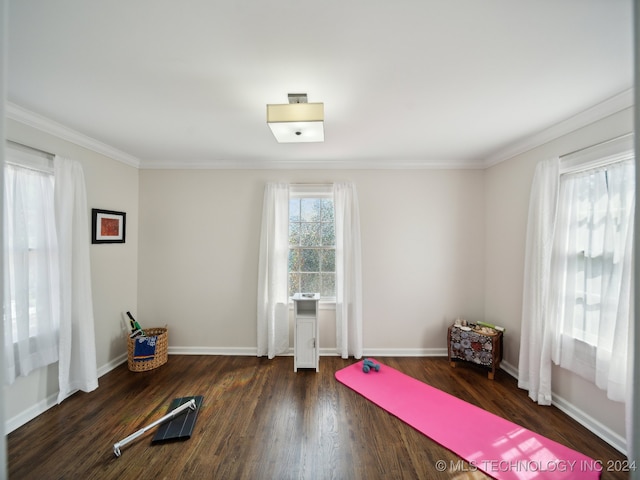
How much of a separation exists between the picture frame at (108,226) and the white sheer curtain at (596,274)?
15.4 ft

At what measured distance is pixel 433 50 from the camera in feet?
4.96

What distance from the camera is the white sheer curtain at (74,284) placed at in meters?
2.50

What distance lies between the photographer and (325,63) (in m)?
1.62

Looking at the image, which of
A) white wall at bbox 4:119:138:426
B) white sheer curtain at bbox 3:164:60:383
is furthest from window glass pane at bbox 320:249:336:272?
white sheer curtain at bbox 3:164:60:383

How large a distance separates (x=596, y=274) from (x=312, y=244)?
111 inches

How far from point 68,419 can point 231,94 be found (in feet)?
10.0

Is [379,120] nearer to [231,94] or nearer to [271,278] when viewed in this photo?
[231,94]

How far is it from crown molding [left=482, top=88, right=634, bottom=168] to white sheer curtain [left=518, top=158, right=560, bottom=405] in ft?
0.85

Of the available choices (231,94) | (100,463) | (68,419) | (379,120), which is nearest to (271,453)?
(100,463)

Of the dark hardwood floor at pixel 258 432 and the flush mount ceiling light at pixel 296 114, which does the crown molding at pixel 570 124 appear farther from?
the dark hardwood floor at pixel 258 432

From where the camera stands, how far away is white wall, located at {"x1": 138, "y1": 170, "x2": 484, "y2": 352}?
141 inches

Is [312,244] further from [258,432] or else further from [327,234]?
[258,432]

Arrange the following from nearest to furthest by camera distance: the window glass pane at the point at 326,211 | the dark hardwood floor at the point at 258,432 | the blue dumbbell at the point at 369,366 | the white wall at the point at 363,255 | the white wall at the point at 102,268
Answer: the dark hardwood floor at the point at 258,432 → the white wall at the point at 102,268 → the blue dumbbell at the point at 369,366 → the white wall at the point at 363,255 → the window glass pane at the point at 326,211

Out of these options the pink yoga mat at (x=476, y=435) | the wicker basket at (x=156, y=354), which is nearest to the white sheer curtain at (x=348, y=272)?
the pink yoga mat at (x=476, y=435)
